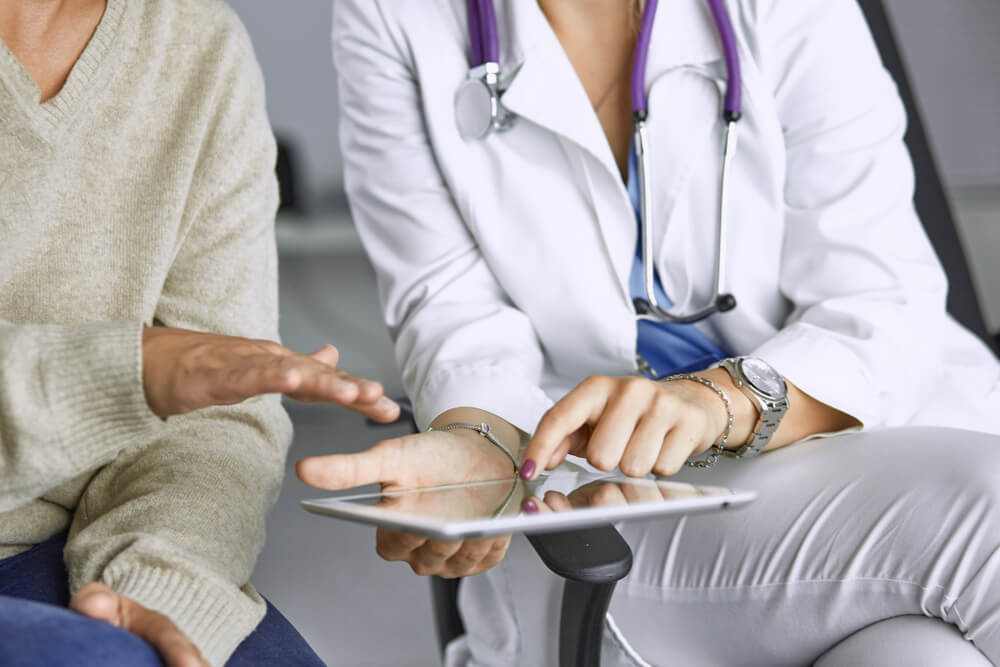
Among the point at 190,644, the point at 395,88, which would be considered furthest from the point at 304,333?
the point at 190,644

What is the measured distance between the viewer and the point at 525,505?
2.04ft

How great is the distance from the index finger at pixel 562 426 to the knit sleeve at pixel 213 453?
222 mm

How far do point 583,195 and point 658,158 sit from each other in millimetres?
89

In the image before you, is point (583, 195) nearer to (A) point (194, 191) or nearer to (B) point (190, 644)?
(A) point (194, 191)

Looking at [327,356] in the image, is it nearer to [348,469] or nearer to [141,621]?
[348,469]

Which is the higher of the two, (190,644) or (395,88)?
(395,88)

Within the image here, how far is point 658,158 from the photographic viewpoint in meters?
1.06

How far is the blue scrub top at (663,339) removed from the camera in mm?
1080

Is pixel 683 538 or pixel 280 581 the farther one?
pixel 280 581

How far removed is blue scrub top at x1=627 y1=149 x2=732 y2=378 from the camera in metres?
1.08

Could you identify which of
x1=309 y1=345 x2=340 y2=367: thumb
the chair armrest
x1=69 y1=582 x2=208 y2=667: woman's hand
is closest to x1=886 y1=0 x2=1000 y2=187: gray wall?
the chair armrest

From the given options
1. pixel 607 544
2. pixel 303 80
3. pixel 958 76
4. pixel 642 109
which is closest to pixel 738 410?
pixel 607 544

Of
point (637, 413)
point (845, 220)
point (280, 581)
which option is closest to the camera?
point (637, 413)

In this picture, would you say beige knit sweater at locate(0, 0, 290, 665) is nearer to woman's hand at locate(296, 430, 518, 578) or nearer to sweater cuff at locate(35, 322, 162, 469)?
sweater cuff at locate(35, 322, 162, 469)
